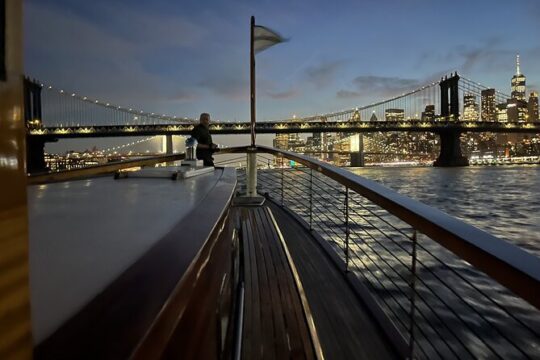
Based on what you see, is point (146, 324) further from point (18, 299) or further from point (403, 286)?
point (403, 286)

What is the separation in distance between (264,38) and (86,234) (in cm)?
442

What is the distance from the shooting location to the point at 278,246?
2553mm

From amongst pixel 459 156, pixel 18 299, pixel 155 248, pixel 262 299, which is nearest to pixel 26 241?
pixel 18 299

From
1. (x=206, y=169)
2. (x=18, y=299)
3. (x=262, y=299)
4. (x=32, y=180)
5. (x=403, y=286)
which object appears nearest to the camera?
(x=18, y=299)

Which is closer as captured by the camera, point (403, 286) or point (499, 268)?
point (499, 268)

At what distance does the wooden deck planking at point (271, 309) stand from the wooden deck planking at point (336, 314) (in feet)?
0.32

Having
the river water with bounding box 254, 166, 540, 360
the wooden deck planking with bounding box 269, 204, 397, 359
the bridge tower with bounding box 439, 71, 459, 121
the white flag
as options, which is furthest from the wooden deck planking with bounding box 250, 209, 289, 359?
the bridge tower with bounding box 439, 71, 459, 121

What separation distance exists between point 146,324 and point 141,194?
104cm

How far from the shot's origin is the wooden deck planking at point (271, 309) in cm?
134

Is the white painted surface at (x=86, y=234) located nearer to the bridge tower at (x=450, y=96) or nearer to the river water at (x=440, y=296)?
the river water at (x=440, y=296)

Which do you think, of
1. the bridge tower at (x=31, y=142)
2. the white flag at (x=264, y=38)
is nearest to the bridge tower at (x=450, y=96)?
the bridge tower at (x=31, y=142)

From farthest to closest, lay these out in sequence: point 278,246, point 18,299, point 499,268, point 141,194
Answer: point 278,246
point 141,194
point 499,268
point 18,299

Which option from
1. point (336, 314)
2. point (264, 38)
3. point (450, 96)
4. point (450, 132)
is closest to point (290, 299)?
point (336, 314)

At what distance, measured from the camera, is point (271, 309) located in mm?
1631
